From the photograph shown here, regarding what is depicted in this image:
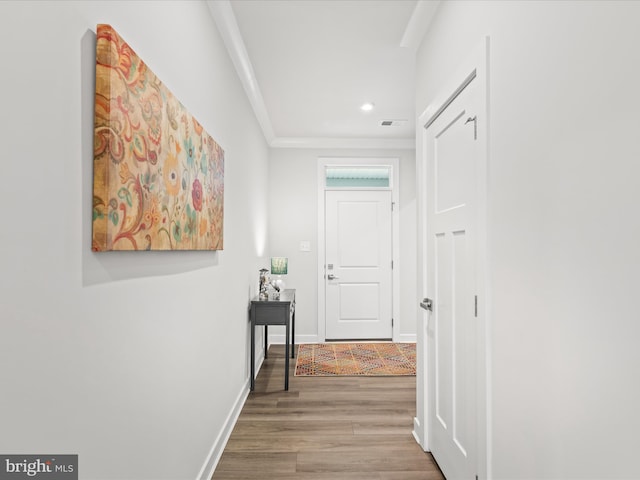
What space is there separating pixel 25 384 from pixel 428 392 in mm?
2059

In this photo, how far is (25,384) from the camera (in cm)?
75

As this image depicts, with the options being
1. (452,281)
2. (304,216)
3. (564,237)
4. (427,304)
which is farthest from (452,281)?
(304,216)

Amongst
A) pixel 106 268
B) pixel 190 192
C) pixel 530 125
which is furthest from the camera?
pixel 190 192

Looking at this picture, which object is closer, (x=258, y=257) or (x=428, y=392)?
Answer: (x=428, y=392)

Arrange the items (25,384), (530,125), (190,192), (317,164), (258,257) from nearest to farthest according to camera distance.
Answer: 1. (25,384)
2. (530,125)
3. (190,192)
4. (258,257)
5. (317,164)

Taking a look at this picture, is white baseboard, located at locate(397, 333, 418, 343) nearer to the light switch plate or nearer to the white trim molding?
the light switch plate

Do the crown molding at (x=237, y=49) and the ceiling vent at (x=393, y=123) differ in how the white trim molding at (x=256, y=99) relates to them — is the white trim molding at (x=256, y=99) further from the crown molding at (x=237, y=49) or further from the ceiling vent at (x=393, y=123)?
the ceiling vent at (x=393, y=123)

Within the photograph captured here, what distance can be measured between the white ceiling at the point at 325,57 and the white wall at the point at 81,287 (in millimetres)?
626

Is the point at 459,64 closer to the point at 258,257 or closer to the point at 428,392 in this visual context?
the point at 428,392

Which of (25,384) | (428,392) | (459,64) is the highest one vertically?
(459,64)

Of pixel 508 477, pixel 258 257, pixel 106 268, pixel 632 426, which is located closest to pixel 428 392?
pixel 508 477

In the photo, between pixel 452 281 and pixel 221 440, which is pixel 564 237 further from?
pixel 221 440

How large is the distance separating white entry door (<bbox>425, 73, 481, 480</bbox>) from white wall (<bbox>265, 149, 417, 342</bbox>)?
108 inches

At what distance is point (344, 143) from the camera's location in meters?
4.93
